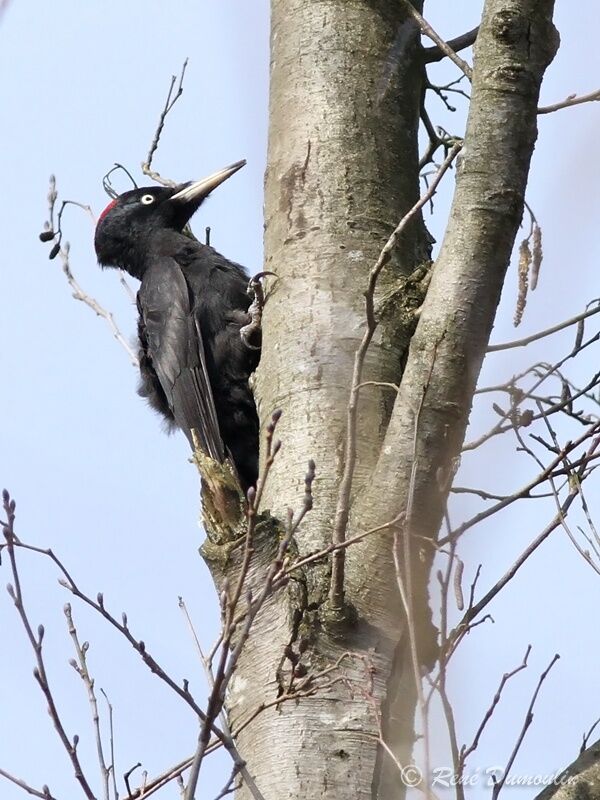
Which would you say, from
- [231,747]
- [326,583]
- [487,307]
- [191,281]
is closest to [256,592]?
[326,583]

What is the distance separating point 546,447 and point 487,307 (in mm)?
1526

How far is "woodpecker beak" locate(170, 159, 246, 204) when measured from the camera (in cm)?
614

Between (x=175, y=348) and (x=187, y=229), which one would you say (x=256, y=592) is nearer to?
(x=175, y=348)

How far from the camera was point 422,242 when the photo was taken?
3.77 m

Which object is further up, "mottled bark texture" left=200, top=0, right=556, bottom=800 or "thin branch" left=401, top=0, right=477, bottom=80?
"thin branch" left=401, top=0, right=477, bottom=80

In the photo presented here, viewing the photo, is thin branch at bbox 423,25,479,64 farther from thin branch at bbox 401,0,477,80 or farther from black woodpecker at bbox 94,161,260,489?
black woodpecker at bbox 94,161,260,489

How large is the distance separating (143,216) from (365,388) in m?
3.26

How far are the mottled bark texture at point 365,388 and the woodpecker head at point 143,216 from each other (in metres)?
2.55

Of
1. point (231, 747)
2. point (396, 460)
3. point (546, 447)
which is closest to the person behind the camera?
point (231, 747)

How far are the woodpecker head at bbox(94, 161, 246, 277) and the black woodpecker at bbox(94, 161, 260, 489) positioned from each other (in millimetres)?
238

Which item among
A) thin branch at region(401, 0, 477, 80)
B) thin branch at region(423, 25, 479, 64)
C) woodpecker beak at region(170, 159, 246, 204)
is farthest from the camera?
woodpecker beak at region(170, 159, 246, 204)

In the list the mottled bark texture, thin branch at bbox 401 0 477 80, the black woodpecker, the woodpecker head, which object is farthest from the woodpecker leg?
thin branch at bbox 401 0 477 80

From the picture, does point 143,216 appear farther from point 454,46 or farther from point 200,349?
point 454,46

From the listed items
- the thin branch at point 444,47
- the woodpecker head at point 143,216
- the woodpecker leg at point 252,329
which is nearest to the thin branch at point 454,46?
the thin branch at point 444,47
